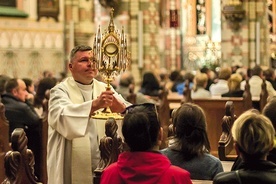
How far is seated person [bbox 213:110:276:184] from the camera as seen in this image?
12.5 ft

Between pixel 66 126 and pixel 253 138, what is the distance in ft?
6.86

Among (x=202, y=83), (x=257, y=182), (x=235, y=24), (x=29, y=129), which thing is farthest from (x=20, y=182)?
(x=235, y=24)

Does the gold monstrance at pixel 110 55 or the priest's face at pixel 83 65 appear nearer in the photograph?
the gold monstrance at pixel 110 55

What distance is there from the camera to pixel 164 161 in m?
3.90

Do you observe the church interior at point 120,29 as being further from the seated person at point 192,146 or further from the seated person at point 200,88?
the seated person at point 192,146

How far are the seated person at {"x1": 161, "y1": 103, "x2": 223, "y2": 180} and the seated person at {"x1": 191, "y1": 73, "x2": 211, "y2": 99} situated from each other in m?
8.87

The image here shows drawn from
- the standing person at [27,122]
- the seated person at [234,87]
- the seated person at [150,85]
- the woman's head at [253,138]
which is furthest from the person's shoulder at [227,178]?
the seated person at [150,85]

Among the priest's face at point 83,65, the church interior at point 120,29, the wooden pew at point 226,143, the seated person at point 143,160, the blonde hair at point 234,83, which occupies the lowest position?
the wooden pew at point 226,143

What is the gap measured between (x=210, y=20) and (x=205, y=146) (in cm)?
2988

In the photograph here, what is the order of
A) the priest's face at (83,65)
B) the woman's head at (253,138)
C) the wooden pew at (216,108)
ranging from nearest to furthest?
1. the woman's head at (253,138)
2. the priest's face at (83,65)
3. the wooden pew at (216,108)

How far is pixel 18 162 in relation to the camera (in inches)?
186

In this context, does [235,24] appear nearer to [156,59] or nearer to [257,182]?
[156,59]

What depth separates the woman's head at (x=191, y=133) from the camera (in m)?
4.55

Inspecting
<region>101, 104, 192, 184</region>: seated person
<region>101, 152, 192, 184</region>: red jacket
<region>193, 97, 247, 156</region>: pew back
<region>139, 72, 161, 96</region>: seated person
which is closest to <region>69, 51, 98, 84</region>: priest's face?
<region>101, 104, 192, 184</region>: seated person
